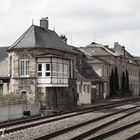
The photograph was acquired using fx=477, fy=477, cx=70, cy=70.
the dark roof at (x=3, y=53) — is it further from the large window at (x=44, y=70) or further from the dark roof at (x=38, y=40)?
the large window at (x=44, y=70)

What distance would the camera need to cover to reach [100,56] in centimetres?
8744

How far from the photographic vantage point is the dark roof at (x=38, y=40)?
52312 mm

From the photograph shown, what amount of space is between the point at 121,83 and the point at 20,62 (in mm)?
43893

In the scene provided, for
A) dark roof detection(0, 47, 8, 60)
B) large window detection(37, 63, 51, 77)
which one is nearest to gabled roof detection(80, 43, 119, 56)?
dark roof detection(0, 47, 8, 60)

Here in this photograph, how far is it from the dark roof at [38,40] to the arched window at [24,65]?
1254 millimetres

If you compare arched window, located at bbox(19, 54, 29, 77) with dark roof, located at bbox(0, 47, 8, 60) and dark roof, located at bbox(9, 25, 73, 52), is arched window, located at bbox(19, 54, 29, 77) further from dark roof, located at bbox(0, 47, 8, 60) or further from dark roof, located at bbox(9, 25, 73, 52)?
dark roof, located at bbox(0, 47, 8, 60)

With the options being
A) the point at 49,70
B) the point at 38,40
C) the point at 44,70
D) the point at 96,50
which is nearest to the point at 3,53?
the point at 38,40

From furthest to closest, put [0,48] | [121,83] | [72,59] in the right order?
1. [121,83]
2. [0,48]
3. [72,59]

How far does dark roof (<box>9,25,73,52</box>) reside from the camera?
52.3 m

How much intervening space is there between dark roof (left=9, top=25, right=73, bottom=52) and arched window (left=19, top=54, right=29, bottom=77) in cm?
125

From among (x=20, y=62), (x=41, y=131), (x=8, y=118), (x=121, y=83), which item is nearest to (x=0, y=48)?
(x=20, y=62)

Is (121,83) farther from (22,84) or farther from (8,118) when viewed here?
(8,118)

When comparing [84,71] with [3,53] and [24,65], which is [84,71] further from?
[24,65]

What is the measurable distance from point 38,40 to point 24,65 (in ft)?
11.2
